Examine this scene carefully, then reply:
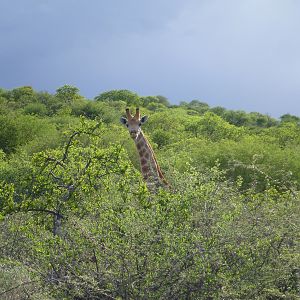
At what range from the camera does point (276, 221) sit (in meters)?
7.12

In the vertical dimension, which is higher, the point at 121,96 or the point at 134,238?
the point at 121,96

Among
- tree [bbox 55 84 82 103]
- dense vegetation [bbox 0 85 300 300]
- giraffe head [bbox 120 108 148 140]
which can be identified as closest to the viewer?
dense vegetation [bbox 0 85 300 300]

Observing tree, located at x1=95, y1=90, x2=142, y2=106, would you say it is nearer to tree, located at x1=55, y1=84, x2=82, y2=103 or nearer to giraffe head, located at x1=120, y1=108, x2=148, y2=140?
tree, located at x1=55, y1=84, x2=82, y2=103

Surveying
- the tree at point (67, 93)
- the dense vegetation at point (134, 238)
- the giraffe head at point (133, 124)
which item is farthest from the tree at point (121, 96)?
the dense vegetation at point (134, 238)

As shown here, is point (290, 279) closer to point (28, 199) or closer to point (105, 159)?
point (105, 159)

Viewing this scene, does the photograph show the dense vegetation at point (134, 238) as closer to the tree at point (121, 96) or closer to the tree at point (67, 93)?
the tree at point (67, 93)

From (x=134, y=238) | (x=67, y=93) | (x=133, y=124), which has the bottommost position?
(x=134, y=238)

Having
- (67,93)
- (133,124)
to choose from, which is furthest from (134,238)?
(67,93)

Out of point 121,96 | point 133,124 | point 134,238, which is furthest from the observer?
point 121,96

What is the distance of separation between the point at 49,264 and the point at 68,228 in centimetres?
56

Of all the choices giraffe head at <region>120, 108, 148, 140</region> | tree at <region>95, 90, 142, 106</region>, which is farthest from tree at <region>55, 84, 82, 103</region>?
giraffe head at <region>120, 108, 148, 140</region>

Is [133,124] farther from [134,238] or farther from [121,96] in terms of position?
[121,96]

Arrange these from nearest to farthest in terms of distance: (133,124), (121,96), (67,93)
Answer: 1. (133,124)
2. (67,93)
3. (121,96)

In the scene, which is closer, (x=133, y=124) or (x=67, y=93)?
(x=133, y=124)
